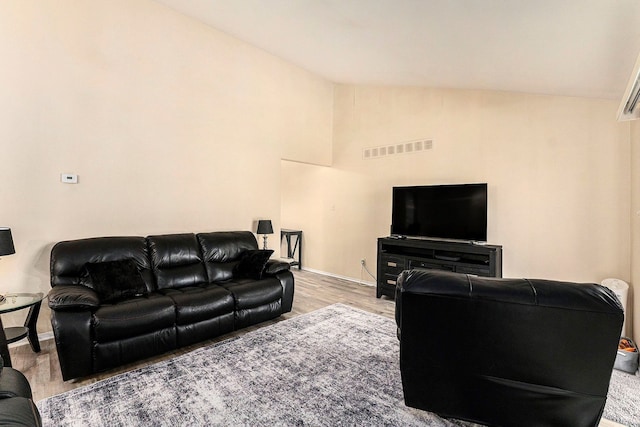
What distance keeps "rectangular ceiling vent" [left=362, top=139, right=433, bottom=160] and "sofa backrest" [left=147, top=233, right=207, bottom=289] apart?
318 cm

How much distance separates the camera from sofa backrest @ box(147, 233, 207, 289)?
3.38 meters

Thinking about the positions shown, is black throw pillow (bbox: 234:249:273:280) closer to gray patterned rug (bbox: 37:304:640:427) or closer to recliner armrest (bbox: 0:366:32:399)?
gray patterned rug (bbox: 37:304:640:427)

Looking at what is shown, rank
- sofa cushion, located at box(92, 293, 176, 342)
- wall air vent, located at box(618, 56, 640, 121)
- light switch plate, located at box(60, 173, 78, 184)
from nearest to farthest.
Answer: wall air vent, located at box(618, 56, 640, 121)
sofa cushion, located at box(92, 293, 176, 342)
light switch plate, located at box(60, 173, 78, 184)

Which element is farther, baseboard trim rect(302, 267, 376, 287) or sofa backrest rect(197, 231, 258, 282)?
baseboard trim rect(302, 267, 376, 287)

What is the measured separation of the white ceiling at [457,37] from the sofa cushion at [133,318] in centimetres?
308

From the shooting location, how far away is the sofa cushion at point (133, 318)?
7.95 feet

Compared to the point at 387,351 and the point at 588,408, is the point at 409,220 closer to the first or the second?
the point at 387,351

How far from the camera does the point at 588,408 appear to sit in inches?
61.1

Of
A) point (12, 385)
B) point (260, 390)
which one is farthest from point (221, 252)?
point (12, 385)

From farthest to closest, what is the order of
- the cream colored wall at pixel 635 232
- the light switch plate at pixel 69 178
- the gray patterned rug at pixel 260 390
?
1. the light switch plate at pixel 69 178
2. the cream colored wall at pixel 635 232
3. the gray patterned rug at pixel 260 390

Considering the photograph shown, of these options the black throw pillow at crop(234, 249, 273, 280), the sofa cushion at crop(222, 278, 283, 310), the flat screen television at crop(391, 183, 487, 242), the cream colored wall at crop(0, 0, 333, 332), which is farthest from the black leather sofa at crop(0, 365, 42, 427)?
the flat screen television at crop(391, 183, 487, 242)

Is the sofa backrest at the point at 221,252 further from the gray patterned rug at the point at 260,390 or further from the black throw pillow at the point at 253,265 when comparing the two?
the gray patterned rug at the point at 260,390

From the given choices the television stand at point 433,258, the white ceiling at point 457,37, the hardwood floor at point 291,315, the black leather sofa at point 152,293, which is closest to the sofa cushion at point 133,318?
the black leather sofa at point 152,293

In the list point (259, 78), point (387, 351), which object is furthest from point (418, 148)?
point (387, 351)
